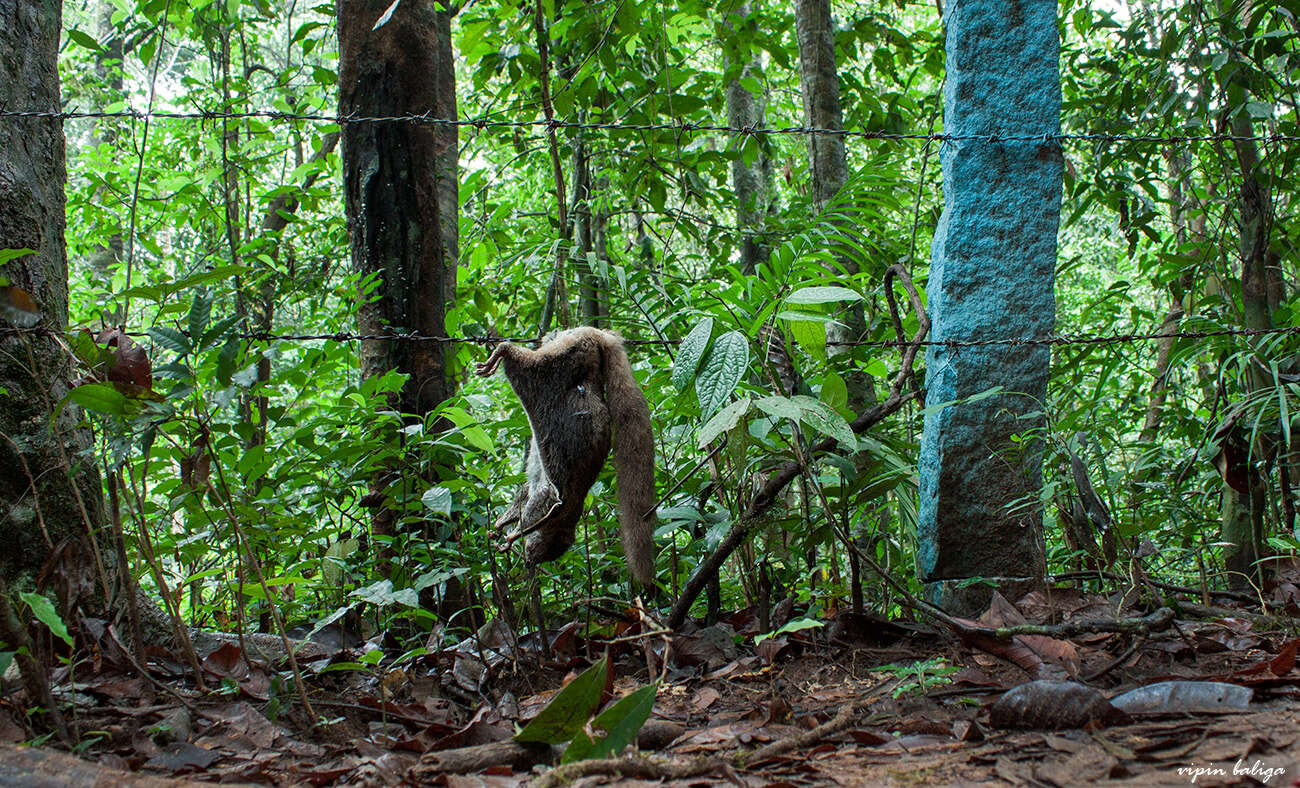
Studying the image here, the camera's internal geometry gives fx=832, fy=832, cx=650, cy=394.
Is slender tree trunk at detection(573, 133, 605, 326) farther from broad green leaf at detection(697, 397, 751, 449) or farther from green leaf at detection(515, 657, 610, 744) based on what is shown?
green leaf at detection(515, 657, 610, 744)

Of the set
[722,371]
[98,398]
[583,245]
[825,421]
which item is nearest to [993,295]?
[825,421]

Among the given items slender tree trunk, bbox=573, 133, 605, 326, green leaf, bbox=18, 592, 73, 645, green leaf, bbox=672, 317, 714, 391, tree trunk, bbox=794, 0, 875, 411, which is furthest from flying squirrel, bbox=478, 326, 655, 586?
tree trunk, bbox=794, 0, 875, 411

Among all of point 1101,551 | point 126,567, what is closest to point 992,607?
point 1101,551

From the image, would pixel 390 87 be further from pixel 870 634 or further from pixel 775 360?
pixel 870 634

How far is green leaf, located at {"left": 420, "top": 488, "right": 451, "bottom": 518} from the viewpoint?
2.02 m

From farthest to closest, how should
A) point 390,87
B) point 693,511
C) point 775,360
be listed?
point 390,87
point 775,360
point 693,511

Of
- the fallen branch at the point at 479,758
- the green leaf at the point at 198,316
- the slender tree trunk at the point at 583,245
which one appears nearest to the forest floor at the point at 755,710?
the fallen branch at the point at 479,758

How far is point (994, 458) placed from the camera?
2539mm

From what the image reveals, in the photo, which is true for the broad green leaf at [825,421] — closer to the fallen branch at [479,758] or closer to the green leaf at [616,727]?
the green leaf at [616,727]

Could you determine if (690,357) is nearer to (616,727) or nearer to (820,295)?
(820,295)

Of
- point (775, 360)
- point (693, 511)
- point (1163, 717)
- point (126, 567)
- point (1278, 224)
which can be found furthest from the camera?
point (1278, 224)

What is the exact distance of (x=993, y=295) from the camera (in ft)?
8.36

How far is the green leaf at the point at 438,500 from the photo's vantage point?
2.02 metres

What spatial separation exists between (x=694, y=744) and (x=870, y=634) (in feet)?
2.91
